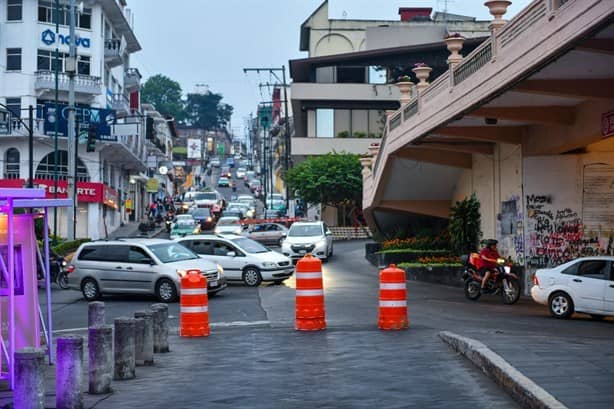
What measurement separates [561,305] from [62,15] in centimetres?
4685

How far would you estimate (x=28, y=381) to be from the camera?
894 centimetres

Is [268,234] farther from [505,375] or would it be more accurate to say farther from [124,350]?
[505,375]

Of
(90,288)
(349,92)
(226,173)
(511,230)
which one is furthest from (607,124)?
(226,173)

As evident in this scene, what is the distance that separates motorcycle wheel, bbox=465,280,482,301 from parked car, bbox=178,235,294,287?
6700 mm

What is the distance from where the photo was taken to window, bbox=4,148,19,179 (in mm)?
58250

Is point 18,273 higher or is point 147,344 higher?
point 18,273

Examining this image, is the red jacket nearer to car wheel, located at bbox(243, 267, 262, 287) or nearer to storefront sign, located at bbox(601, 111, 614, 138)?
storefront sign, located at bbox(601, 111, 614, 138)

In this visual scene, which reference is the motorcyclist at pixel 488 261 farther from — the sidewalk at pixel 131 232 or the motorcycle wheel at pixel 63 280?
the sidewalk at pixel 131 232

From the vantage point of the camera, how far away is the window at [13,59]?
58.0m

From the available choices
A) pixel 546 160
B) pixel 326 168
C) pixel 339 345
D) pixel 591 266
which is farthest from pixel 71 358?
pixel 326 168

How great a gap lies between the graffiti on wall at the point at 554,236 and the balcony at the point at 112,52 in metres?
42.3

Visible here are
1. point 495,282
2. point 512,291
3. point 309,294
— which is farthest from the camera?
point 495,282

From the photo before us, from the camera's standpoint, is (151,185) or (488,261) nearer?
(488,261)

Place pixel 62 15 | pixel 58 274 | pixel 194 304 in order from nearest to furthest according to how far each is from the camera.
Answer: pixel 194 304 → pixel 58 274 → pixel 62 15
